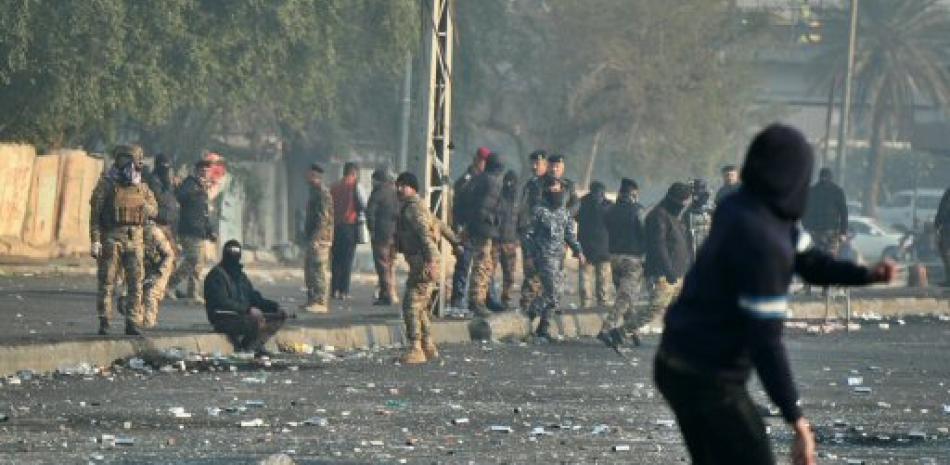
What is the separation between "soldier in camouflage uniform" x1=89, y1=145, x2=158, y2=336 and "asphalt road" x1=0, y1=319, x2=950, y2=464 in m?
1.35

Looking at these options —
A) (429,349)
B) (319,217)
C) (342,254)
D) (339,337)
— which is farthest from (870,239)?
(429,349)

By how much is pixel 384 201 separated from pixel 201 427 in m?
15.2

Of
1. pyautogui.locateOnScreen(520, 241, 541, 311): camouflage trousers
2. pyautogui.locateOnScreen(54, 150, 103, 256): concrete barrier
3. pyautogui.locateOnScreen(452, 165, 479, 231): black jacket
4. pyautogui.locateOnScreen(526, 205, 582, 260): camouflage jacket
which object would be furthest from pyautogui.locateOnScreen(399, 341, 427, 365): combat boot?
pyautogui.locateOnScreen(54, 150, 103, 256): concrete barrier

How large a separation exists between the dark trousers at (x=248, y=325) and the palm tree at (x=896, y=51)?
51850mm

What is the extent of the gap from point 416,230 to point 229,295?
1.62 meters

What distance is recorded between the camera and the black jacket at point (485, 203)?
2631cm

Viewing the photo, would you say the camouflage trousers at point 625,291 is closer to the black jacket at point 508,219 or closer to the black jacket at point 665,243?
the black jacket at point 665,243

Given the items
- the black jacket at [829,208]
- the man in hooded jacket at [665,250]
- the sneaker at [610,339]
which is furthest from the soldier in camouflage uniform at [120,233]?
the black jacket at [829,208]

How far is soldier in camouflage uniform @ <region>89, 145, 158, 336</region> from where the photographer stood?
20.0 meters

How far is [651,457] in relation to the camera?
1280cm

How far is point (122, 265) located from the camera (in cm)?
2028

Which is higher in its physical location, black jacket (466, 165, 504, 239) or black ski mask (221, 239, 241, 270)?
black jacket (466, 165, 504, 239)

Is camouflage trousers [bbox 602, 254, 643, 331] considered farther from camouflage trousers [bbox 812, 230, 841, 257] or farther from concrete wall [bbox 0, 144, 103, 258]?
concrete wall [bbox 0, 144, 103, 258]

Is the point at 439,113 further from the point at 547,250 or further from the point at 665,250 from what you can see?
the point at 665,250
